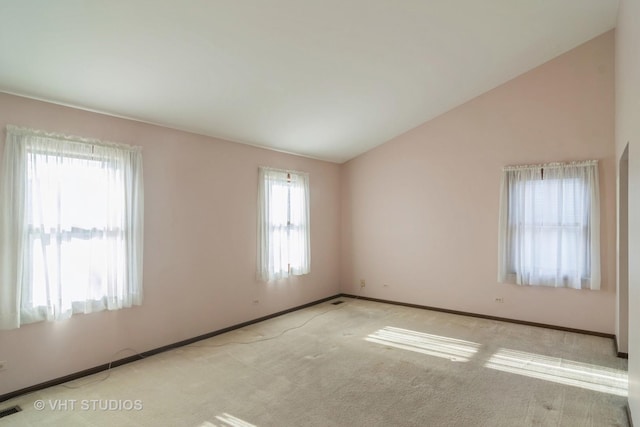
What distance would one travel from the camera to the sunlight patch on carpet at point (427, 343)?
3756 mm

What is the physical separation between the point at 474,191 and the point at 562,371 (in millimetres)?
2600

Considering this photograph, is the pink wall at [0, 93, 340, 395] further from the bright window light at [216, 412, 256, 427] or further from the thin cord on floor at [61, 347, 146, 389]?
the bright window light at [216, 412, 256, 427]

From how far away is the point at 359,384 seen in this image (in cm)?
309

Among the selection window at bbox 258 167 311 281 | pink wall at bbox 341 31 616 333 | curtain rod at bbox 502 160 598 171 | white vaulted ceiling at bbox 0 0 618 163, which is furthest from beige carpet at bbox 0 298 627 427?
white vaulted ceiling at bbox 0 0 618 163

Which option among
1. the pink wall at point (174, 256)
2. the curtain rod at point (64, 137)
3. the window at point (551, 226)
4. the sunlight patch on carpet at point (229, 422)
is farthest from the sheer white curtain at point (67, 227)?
the window at point (551, 226)

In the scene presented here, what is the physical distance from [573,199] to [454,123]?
6.29 ft

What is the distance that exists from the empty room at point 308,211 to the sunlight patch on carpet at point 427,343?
0.05 metres

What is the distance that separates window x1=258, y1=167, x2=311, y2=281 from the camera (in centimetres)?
502

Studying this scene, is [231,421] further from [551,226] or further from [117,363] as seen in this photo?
[551,226]

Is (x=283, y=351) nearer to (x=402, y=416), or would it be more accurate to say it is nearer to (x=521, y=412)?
(x=402, y=416)

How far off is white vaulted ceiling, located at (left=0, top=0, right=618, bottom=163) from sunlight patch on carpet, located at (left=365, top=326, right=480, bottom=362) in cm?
293

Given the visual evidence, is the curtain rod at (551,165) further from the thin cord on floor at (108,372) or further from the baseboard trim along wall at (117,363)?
the thin cord on floor at (108,372)

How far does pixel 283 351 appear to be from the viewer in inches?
152

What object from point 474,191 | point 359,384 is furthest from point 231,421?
point 474,191
